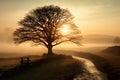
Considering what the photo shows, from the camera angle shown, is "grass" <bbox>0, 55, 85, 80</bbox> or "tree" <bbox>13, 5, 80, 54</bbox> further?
"tree" <bbox>13, 5, 80, 54</bbox>

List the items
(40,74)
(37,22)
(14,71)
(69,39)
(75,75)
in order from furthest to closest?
(69,39)
(37,22)
(14,71)
(40,74)
(75,75)

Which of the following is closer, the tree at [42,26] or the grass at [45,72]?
the grass at [45,72]

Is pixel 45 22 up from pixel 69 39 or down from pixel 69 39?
up

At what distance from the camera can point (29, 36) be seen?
249ft

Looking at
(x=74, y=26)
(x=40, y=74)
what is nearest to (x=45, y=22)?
(x=74, y=26)

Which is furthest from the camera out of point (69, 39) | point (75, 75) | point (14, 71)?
point (69, 39)

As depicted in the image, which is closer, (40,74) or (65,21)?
(40,74)

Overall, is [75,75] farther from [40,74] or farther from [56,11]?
[56,11]

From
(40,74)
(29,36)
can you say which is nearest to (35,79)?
(40,74)

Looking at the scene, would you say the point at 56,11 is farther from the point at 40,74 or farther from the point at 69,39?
the point at 40,74

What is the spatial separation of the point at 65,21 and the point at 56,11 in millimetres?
4455

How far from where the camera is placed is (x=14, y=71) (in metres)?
47.7

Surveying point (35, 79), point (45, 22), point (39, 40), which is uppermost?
point (45, 22)

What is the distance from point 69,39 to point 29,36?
13108mm
